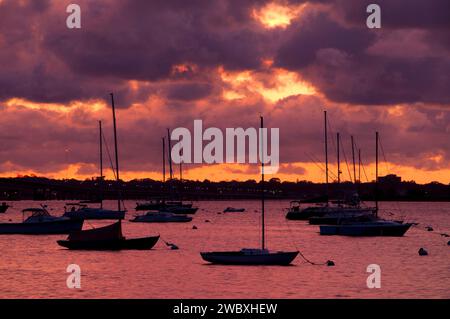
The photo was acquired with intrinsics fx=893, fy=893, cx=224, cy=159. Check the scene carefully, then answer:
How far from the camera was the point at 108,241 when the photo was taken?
71.2 m

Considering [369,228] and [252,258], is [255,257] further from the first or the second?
[369,228]

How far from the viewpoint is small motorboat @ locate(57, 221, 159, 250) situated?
7131 centimetres

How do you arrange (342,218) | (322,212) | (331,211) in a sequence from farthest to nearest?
1. (322,212)
2. (331,211)
3. (342,218)

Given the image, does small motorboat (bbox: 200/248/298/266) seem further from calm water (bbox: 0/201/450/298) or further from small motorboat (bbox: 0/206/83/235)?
small motorboat (bbox: 0/206/83/235)

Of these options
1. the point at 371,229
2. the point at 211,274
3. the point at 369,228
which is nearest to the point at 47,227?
the point at 369,228

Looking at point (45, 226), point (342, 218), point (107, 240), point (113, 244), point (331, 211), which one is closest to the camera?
point (107, 240)

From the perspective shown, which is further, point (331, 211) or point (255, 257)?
point (331, 211)

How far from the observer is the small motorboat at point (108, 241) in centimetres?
7131

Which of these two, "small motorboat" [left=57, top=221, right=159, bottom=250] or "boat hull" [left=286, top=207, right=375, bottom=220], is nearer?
"small motorboat" [left=57, top=221, right=159, bottom=250]

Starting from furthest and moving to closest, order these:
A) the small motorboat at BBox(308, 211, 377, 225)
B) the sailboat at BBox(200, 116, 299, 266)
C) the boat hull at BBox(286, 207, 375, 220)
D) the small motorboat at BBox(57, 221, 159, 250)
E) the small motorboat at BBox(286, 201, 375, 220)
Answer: the boat hull at BBox(286, 207, 375, 220), the small motorboat at BBox(286, 201, 375, 220), the small motorboat at BBox(308, 211, 377, 225), the small motorboat at BBox(57, 221, 159, 250), the sailboat at BBox(200, 116, 299, 266)

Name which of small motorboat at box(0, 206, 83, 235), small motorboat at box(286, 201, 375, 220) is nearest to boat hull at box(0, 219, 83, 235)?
small motorboat at box(0, 206, 83, 235)

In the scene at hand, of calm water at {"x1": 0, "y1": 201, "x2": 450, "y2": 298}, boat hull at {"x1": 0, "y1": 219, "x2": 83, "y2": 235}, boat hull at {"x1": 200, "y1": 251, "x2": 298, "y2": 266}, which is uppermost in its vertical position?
boat hull at {"x1": 0, "y1": 219, "x2": 83, "y2": 235}

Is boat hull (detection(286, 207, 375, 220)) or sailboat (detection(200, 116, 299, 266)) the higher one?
boat hull (detection(286, 207, 375, 220))
